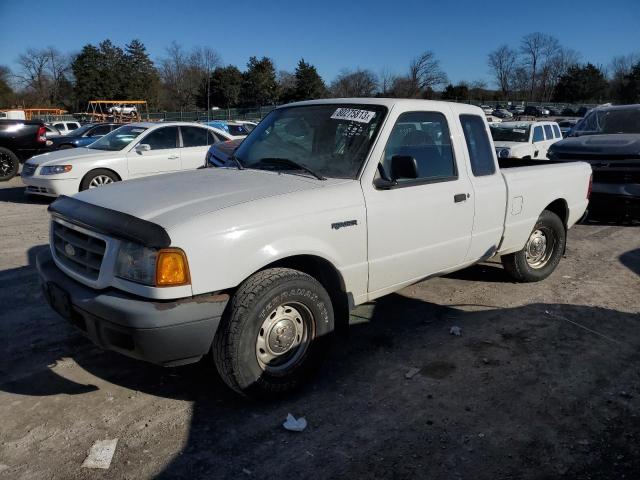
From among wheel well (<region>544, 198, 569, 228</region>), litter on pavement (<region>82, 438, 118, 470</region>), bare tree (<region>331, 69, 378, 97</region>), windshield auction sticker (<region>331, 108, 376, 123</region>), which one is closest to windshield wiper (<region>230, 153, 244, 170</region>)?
windshield auction sticker (<region>331, 108, 376, 123</region>)

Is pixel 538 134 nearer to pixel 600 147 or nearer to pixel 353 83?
pixel 600 147

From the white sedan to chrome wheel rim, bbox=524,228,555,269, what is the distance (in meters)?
7.18

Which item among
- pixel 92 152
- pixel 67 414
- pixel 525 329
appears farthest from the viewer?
pixel 92 152

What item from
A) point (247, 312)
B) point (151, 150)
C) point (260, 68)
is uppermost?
point (260, 68)

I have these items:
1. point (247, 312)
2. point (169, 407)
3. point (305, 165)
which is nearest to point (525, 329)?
point (305, 165)

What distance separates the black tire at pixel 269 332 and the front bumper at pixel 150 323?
0.34 ft

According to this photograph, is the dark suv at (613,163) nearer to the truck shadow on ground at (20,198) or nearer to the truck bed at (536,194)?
the truck bed at (536,194)

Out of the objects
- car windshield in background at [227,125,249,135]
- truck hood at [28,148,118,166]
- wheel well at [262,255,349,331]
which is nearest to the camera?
wheel well at [262,255,349,331]

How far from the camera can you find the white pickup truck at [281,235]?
9.27 feet

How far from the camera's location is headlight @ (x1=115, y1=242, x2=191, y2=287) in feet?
9.06

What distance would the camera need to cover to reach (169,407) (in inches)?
129

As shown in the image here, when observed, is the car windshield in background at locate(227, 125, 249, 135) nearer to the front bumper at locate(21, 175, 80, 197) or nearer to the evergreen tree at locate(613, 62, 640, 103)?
the front bumper at locate(21, 175, 80, 197)

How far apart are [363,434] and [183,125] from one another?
922 centimetres

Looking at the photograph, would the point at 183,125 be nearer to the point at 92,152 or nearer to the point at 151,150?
the point at 151,150
